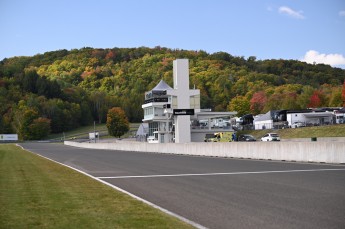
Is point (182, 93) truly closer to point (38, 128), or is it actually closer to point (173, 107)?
point (173, 107)

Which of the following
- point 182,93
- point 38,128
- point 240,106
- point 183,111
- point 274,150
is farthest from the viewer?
point 38,128

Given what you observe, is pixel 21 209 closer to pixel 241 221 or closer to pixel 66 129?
pixel 241 221

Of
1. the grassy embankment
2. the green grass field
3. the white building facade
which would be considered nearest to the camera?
the green grass field

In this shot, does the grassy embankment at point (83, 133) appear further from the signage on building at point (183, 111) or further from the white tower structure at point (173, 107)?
the signage on building at point (183, 111)

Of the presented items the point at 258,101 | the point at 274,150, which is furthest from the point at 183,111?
the point at 258,101

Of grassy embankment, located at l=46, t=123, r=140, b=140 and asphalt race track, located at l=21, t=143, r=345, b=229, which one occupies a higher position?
grassy embankment, located at l=46, t=123, r=140, b=140

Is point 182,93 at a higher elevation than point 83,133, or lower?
higher

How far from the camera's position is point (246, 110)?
509 feet

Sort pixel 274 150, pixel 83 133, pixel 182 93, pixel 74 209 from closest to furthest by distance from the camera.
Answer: pixel 74 209
pixel 274 150
pixel 182 93
pixel 83 133

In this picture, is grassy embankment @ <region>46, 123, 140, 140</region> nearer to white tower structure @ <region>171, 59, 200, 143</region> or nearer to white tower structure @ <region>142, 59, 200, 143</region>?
white tower structure @ <region>142, 59, 200, 143</region>

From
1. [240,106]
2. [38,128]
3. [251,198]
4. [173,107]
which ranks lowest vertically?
[251,198]

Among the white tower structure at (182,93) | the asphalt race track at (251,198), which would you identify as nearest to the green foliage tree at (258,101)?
the white tower structure at (182,93)

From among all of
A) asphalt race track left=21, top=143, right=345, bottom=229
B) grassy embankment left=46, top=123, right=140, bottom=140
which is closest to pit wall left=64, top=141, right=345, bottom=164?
asphalt race track left=21, top=143, right=345, bottom=229

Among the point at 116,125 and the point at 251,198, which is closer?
the point at 251,198
